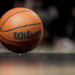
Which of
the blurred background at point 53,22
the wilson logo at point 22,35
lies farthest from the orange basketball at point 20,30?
the blurred background at point 53,22

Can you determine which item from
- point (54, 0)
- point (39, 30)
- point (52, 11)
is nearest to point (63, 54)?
point (39, 30)

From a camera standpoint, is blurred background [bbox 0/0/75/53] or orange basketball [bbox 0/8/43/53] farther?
blurred background [bbox 0/0/75/53]

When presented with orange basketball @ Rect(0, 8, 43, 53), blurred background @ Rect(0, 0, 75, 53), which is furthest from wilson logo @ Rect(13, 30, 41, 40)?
blurred background @ Rect(0, 0, 75, 53)

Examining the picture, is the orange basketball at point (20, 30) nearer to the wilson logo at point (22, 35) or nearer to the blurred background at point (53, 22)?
the wilson logo at point (22, 35)

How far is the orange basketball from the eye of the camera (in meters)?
2.12

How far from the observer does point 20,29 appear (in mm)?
2111

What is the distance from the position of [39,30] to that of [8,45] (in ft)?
0.94

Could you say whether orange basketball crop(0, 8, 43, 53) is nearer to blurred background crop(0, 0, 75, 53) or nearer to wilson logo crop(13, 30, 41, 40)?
wilson logo crop(13, 30, 41, 40)

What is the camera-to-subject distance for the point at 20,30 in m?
2.11

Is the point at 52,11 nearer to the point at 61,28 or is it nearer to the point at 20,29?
the point at 61,28

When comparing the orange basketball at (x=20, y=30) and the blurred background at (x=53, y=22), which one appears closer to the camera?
the orange basketball at (x=20, y=30)

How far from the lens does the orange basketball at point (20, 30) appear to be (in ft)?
6.95

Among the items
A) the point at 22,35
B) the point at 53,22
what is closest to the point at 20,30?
the point at 22,35

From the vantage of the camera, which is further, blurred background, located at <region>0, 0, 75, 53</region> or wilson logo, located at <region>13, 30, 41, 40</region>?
blurred background, located at <region>0, 0, 75, 53</region>
